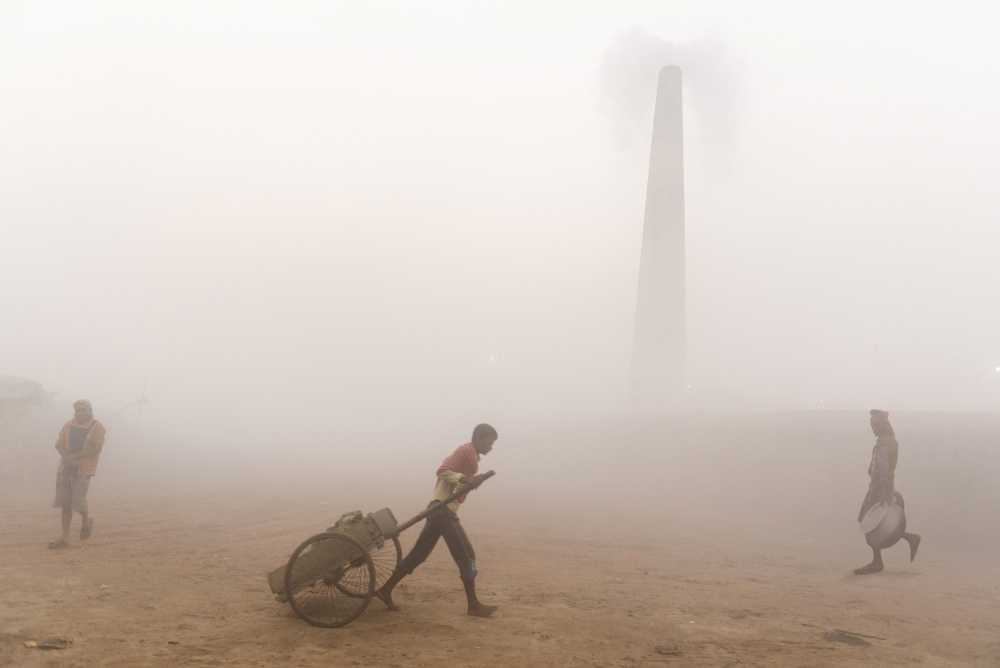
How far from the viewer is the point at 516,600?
6.06 metres

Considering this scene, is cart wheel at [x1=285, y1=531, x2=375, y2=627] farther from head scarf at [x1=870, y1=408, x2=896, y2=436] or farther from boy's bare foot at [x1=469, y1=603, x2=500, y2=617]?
head scarf at [x1=870, y1=408, x2=896, y2=436]

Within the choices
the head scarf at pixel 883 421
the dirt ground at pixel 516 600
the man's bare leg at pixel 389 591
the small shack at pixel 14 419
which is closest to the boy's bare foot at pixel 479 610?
the dirt ground at pixel 516 600

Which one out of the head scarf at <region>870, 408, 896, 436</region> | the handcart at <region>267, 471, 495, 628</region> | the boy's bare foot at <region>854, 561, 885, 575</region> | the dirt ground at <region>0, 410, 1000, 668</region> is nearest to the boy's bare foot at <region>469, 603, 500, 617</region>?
the dirt ground at <region>0, 410, 1000, 668</region>

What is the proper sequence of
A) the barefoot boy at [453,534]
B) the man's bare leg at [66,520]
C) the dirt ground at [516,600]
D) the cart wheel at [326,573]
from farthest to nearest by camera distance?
1. the man's bare leg at [66,520]
2. the barefoot boy at [453,534]
3. the cart wheel at [326,573]
4. the dirt ground at [516,600]

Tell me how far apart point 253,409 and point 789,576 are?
74.1 meters

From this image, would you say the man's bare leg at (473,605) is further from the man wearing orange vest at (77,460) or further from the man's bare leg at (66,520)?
the man's bare leg at (66,520)

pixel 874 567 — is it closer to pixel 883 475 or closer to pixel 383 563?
pixel 883 475

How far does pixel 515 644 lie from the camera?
15.3 feet

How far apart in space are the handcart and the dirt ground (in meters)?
0.20

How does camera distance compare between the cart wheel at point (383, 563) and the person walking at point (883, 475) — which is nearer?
the cart wheel at point (383, 563)

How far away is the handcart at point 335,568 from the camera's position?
15.9 feet

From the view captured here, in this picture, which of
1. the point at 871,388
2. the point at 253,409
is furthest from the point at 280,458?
the point at 871,388

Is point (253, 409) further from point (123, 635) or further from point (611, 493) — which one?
point (123, 635)

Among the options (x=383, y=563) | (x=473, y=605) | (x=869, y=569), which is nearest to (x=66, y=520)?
(x=383, y=563)
